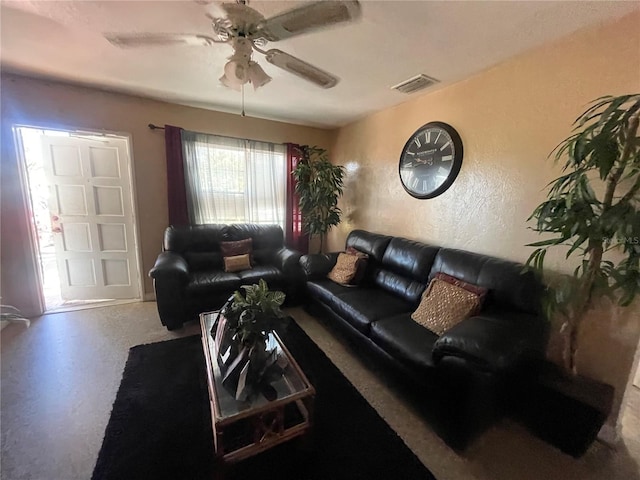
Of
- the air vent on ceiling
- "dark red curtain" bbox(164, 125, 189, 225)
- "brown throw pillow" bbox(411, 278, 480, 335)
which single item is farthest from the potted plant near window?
"dark red curtain" bbox(164, 125, 189, 225)

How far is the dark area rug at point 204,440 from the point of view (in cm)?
130

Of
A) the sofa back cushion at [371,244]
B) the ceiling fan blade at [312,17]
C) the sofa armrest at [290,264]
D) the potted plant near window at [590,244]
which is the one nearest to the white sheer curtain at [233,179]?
the sofa armrest at [290,264]

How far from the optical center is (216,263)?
10.6ft

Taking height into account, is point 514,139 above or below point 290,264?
above

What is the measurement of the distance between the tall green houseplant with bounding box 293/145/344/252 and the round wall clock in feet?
3.15

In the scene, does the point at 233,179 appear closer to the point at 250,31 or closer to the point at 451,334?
the point at 250,31

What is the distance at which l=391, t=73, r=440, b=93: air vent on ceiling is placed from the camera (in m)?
2.30

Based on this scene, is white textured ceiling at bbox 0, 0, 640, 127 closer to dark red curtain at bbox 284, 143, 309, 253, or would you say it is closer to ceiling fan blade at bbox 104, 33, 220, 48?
ceiling fan blade at bbox 104, 33, 220, 48

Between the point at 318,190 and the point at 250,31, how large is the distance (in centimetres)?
219

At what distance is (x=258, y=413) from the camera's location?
123cm

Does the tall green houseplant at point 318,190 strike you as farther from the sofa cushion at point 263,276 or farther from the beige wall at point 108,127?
the sofa cushion at point 263,276

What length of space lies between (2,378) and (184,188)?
2.24 metres

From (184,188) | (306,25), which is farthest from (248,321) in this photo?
(184,188)

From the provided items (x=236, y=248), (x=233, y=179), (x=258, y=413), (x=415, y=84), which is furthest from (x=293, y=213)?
(x=258, y=413)
